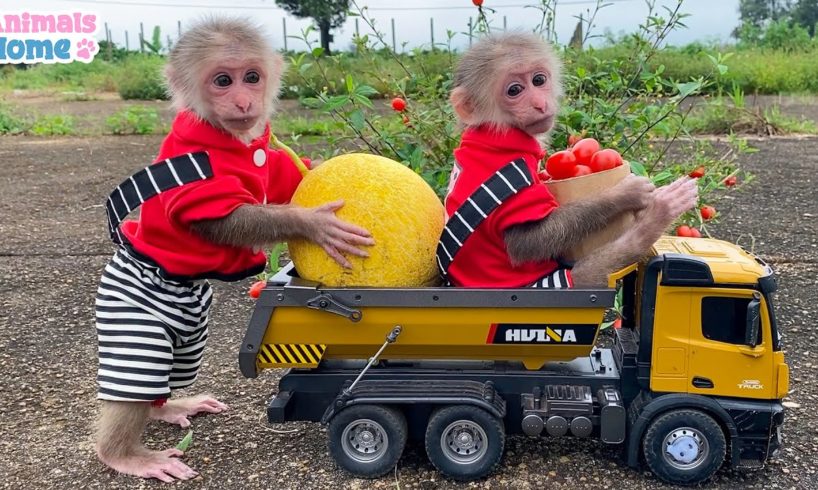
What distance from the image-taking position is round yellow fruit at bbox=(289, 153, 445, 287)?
2.79m

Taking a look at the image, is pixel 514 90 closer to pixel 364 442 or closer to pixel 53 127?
pixel 364 442

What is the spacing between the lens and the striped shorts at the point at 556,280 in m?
2.82

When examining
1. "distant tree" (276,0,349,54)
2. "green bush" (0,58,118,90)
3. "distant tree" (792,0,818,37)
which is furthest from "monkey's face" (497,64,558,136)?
"distant tree" (792,0,818,37)

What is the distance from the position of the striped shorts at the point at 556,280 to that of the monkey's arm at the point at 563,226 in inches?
3.9

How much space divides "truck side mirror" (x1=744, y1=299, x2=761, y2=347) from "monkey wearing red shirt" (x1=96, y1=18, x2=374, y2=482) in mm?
1276

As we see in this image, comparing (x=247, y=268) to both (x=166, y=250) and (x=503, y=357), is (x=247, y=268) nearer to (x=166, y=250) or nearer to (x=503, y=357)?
(x=166, y=250)

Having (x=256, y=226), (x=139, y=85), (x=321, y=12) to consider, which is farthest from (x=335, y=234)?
(x=321, y=12)

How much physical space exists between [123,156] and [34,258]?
4420mm

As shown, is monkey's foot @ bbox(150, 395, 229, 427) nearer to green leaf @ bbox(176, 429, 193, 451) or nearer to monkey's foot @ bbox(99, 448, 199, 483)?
green leaf @ bbox(176, 429, 193, 451)

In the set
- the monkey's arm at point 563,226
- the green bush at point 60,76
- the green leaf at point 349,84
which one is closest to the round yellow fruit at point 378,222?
the monkey's arm at point 563,226

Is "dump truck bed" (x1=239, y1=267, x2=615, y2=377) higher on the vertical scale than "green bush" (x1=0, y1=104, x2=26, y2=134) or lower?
higher

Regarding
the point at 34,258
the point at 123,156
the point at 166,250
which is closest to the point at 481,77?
the point at 166,250

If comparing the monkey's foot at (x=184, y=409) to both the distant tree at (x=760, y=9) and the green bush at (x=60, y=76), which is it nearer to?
the green bush at (x=60, y=76)

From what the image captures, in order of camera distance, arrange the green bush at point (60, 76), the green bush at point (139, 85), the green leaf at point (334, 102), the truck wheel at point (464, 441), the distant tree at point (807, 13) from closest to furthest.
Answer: the truck wheel at point (464, 441), the green leaf at point (334, 102), the green bush at point (139, 85), the green bush at point (60, 76), the distant tree at point (807, 13)
